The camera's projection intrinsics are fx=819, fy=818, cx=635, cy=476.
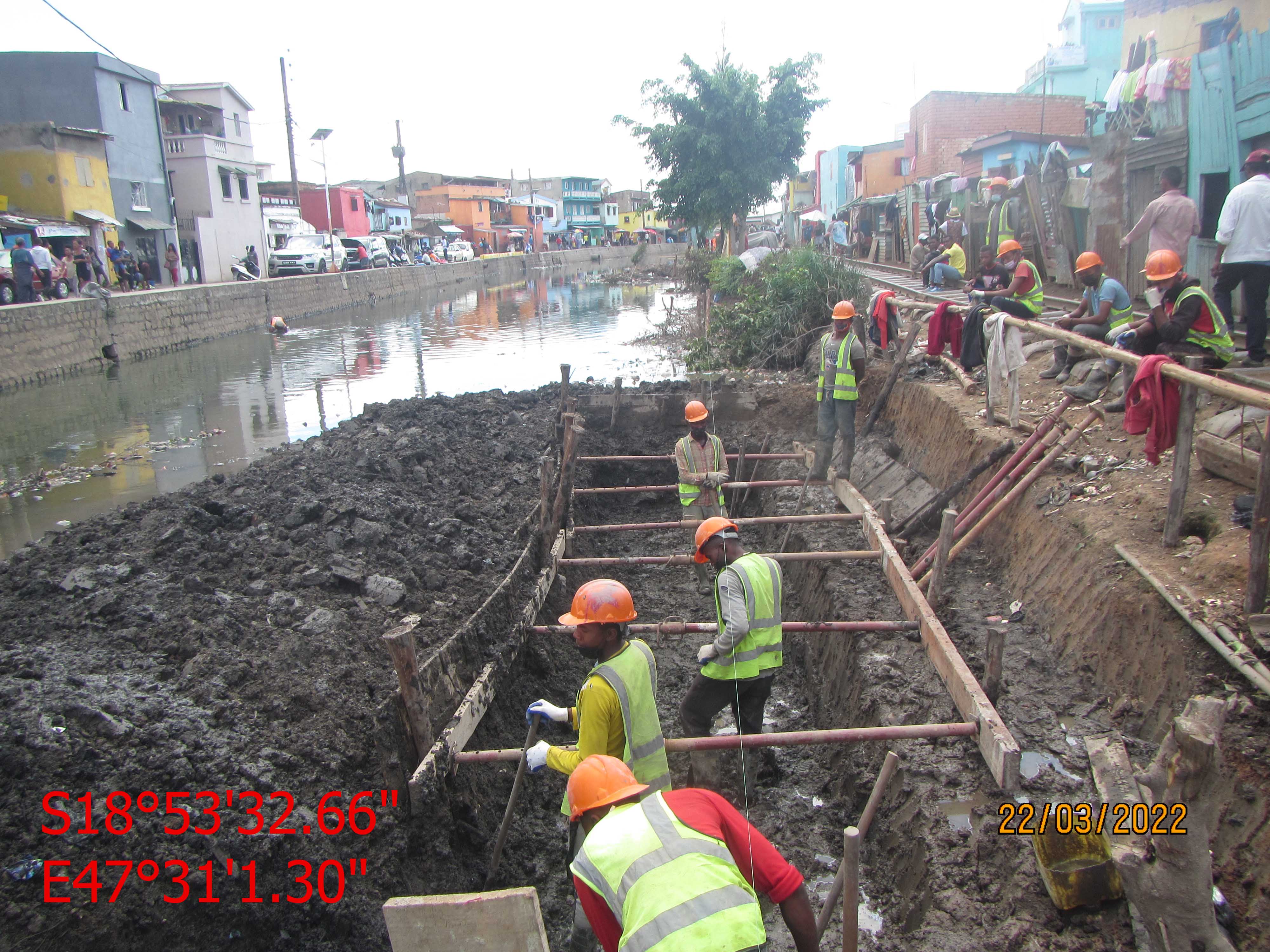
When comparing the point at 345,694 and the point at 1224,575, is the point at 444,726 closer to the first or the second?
the point at 345,694

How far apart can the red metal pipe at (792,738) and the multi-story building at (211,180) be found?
3712cm

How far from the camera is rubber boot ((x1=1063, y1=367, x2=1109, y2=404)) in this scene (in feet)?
23.4

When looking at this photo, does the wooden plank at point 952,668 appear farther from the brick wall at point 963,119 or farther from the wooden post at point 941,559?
the brick wall at point 963,119

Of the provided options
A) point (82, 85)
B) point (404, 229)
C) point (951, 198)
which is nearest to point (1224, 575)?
point (951, 198)

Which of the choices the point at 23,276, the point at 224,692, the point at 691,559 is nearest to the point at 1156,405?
the point at 691,559

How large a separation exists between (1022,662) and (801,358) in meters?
8.86

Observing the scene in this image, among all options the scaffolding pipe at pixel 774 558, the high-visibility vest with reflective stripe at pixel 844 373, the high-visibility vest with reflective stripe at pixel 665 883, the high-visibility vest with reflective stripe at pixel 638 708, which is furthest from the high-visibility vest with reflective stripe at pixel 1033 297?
the high-visibility vest with reflective stripe at pixel 665 883

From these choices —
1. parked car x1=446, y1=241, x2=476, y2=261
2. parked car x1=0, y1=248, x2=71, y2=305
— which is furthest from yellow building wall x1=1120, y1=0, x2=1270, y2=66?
parked car x1=446, y1=241, x2=476, y2=261

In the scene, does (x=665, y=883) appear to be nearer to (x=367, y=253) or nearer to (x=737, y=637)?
(x=737, y=637)

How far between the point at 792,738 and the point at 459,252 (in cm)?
5542

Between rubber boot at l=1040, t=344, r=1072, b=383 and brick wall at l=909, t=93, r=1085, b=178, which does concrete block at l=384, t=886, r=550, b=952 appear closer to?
rubber boot at l=1040, t=344, r=1072, b=383

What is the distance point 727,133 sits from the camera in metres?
26.1

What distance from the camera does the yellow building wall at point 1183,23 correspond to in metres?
9.34

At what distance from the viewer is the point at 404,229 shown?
211 feet
